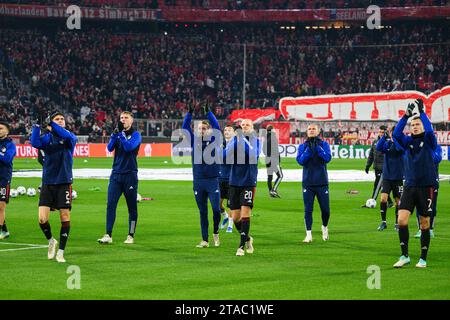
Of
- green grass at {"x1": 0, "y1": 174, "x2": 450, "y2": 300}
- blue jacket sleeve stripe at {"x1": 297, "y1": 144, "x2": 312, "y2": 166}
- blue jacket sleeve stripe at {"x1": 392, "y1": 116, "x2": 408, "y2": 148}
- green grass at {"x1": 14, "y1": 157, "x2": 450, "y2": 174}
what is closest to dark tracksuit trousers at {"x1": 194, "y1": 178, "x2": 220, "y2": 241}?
green grass at {"x1": 0, "y1": 174, "x2": 450, "y2": 300}

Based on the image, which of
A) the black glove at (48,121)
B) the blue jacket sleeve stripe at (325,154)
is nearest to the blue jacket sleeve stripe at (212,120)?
the blue jacket sleeve stripe at (325,154)

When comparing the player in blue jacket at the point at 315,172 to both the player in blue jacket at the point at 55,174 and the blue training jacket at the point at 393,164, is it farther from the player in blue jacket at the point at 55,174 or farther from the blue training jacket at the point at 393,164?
the player in blue jacket at the point at 55,174

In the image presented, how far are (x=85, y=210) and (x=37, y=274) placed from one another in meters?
11.4

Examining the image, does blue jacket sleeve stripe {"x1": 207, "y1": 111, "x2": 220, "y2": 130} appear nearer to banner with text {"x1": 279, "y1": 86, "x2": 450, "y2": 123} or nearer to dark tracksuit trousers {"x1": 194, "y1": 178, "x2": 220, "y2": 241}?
dark tracksuit trousers {"x1": 194, "y1": 178, "x2": 220, "y2": 241}

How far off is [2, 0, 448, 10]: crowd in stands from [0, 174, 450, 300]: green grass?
51.2 metres

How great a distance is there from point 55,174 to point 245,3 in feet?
209

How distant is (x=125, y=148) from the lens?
674 inches

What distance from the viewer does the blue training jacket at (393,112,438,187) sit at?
14023mm

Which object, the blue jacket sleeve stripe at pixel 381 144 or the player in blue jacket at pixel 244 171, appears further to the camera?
the blue jacket sleeve stripe at pixel 381 144

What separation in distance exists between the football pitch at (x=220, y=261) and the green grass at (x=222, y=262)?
0.05 ft

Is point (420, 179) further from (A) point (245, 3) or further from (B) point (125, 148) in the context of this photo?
(A) point (245, 3)

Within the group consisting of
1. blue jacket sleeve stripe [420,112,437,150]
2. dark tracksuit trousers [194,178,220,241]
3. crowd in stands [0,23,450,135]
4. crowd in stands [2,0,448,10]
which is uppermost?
crowd in stands [2,0,448,10]

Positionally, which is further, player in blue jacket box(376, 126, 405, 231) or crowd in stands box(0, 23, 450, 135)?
crowd in stands box(0, 23, 450, 135)

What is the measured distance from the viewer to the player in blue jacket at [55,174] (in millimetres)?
14938
